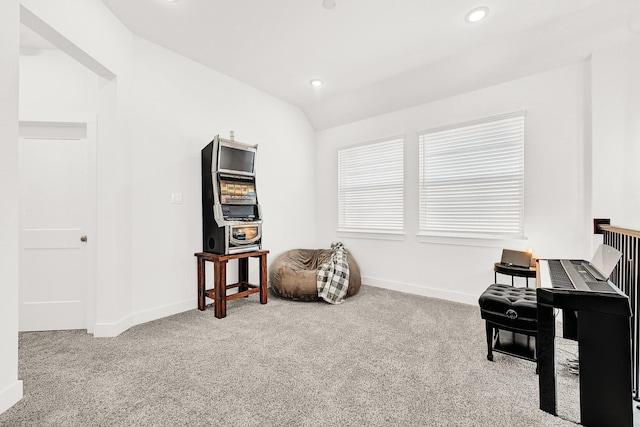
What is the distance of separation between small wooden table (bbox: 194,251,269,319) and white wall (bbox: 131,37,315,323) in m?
0.14

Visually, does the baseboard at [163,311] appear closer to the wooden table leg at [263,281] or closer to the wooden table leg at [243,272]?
the wooden table leg at [243,272]

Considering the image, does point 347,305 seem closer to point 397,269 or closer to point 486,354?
point 397,269

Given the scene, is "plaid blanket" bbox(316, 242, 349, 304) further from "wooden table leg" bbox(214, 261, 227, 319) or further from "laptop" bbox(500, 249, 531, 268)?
"laptop" bbox(500, 249, 531, 268)

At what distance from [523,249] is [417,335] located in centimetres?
166

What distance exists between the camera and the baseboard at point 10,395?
1.66m

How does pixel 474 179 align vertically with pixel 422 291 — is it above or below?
above

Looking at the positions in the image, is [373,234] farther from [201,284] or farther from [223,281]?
[201,284]

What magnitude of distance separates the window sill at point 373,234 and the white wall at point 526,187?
0.05 m

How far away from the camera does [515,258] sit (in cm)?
306

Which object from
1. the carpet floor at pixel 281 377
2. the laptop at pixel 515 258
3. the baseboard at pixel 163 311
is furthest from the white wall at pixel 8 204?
the laptop at pixel 515 258

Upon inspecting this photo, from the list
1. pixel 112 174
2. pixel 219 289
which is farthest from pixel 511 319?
pixel 112 174

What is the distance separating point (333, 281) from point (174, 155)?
7.78ft

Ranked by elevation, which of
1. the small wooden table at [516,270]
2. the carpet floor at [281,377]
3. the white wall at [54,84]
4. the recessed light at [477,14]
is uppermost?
the recessed light at [477,14]

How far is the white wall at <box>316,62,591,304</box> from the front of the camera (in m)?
3.00
